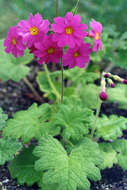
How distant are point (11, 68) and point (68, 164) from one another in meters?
1.36

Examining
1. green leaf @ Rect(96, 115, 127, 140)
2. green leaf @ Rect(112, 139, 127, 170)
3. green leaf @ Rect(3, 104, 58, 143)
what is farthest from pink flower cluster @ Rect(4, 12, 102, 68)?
green leaf @ Rect(112, 139, 127, 170)

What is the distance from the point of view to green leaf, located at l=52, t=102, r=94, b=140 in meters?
2.22

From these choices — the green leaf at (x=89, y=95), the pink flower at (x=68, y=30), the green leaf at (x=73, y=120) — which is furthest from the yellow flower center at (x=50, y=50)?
the green leaf at (x=89, y=95)

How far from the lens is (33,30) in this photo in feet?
6.56

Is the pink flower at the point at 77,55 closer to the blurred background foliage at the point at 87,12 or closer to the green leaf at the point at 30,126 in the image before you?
the green leaf at the point at 30,126

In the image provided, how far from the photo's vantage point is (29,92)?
3.61m

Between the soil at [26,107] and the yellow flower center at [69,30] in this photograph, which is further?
the soil at [26,107]

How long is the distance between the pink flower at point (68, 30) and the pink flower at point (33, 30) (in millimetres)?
99

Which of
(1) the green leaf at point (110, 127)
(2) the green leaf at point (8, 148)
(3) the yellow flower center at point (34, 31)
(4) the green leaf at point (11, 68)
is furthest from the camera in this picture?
(4) the green leaf at point (11, 68)

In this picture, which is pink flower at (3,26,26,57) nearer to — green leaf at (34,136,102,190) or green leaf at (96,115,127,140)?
green leaf at (34,136,102,190)

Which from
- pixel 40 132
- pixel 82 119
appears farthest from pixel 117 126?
pixel 40 132

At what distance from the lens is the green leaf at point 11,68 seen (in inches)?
116

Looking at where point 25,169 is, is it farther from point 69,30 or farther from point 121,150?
point 69,30

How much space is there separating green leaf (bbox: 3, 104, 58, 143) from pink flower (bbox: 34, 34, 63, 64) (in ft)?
1.93
